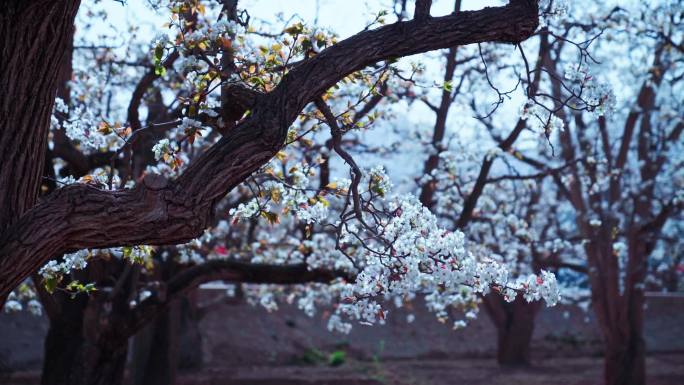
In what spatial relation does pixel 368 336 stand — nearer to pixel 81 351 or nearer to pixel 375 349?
pixel 375 349

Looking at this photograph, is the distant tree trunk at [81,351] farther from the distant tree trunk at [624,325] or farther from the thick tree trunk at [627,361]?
the thick tree trunk at [627,361]

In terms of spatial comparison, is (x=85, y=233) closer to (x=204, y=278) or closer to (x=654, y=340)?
(x=204, y=278)

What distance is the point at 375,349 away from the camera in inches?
609

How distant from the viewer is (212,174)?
366cm

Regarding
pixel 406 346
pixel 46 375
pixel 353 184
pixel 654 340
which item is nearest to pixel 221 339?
pixel 406 346

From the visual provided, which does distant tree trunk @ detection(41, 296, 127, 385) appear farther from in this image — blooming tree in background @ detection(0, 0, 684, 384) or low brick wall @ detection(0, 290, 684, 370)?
low brick wall @ detection(0, 290, 684, 370)

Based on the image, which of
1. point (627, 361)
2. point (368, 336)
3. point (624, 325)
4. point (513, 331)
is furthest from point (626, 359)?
point (368, 336)

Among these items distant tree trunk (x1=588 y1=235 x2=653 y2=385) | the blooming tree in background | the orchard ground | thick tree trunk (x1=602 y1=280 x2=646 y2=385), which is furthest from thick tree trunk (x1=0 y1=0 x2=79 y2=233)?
thick tree trunk (x1=602 y1=280 x2=646 y2=385)

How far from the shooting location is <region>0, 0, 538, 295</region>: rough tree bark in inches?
136

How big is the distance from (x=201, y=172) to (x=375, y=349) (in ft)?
40.1

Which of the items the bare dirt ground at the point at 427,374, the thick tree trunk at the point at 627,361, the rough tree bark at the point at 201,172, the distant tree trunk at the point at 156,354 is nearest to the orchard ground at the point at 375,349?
the bare dirt ground at the point at 427,374

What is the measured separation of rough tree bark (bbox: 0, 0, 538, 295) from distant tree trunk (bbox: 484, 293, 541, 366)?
11.4 m

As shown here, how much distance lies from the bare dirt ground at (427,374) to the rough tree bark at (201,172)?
854cm

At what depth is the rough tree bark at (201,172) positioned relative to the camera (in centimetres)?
345
